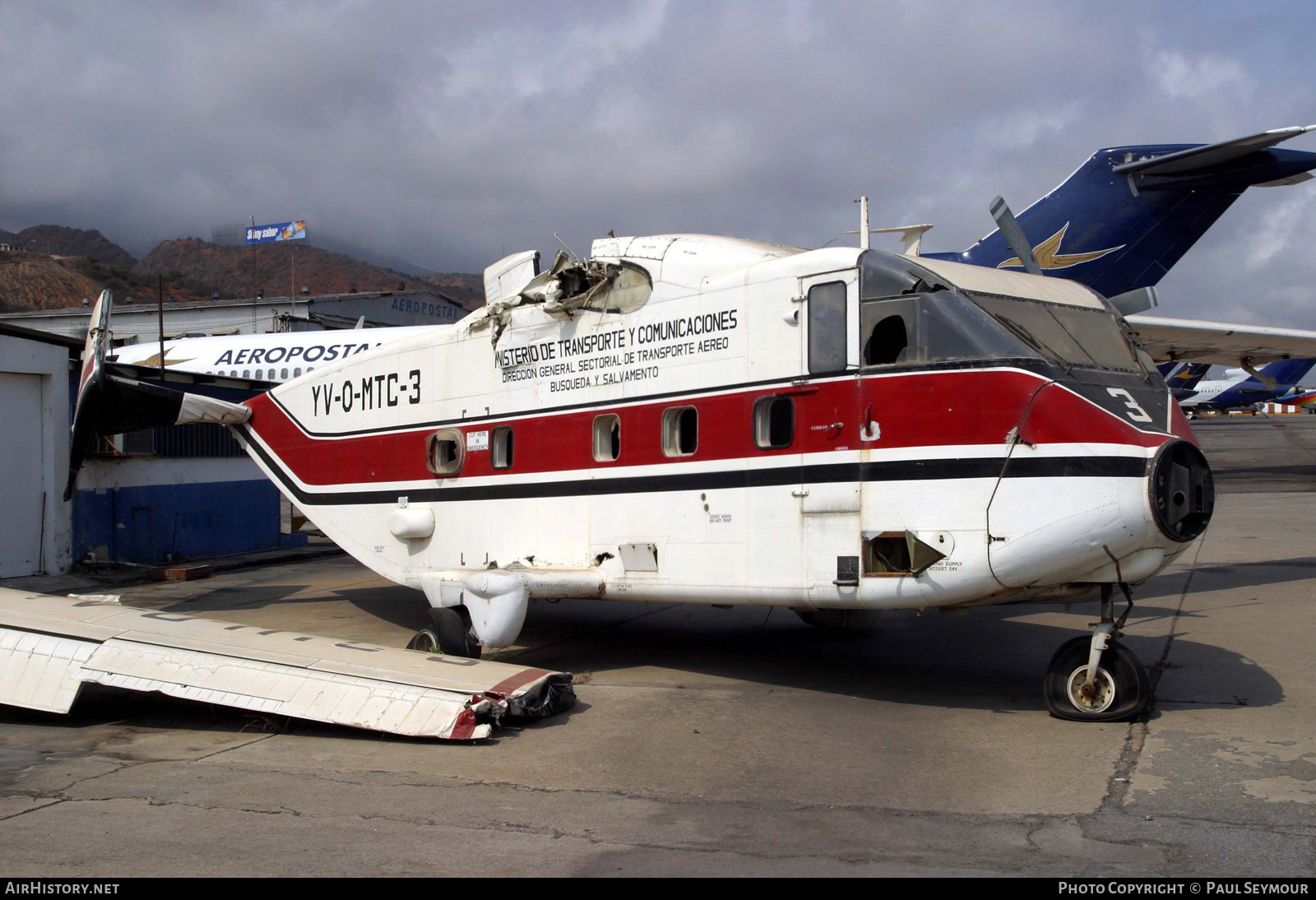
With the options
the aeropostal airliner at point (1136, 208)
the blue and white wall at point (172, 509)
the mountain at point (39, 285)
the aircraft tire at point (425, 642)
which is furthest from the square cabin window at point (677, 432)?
the mountain at point (39, 285)

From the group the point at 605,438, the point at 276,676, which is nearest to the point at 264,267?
the point at 605,438

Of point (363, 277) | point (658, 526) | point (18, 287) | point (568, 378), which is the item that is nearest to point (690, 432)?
point (658, 526)

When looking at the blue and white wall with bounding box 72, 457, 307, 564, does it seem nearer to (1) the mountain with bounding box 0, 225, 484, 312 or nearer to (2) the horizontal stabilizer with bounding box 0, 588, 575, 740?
(2) the horizontal stabilizer with bounding box 0, 588, 575, 740

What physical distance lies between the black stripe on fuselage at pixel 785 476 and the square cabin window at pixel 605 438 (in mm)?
253

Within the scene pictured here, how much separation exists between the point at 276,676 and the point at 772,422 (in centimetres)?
434

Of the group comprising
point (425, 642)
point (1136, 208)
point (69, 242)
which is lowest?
point (425, 642)

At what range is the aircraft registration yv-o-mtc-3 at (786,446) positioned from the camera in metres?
6.79

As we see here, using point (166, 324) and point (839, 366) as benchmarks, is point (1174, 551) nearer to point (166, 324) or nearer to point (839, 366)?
point (839, 366)

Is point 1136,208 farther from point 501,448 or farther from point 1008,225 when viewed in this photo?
point 501,448

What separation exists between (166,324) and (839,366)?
148 ft

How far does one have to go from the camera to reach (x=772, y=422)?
8039 mm

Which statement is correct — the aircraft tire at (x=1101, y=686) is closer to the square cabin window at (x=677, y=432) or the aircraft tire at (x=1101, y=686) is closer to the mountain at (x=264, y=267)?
the square cabin window at (x=677, y=432)

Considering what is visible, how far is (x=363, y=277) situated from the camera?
495 ft

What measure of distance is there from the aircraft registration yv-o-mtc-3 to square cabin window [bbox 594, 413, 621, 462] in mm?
18
